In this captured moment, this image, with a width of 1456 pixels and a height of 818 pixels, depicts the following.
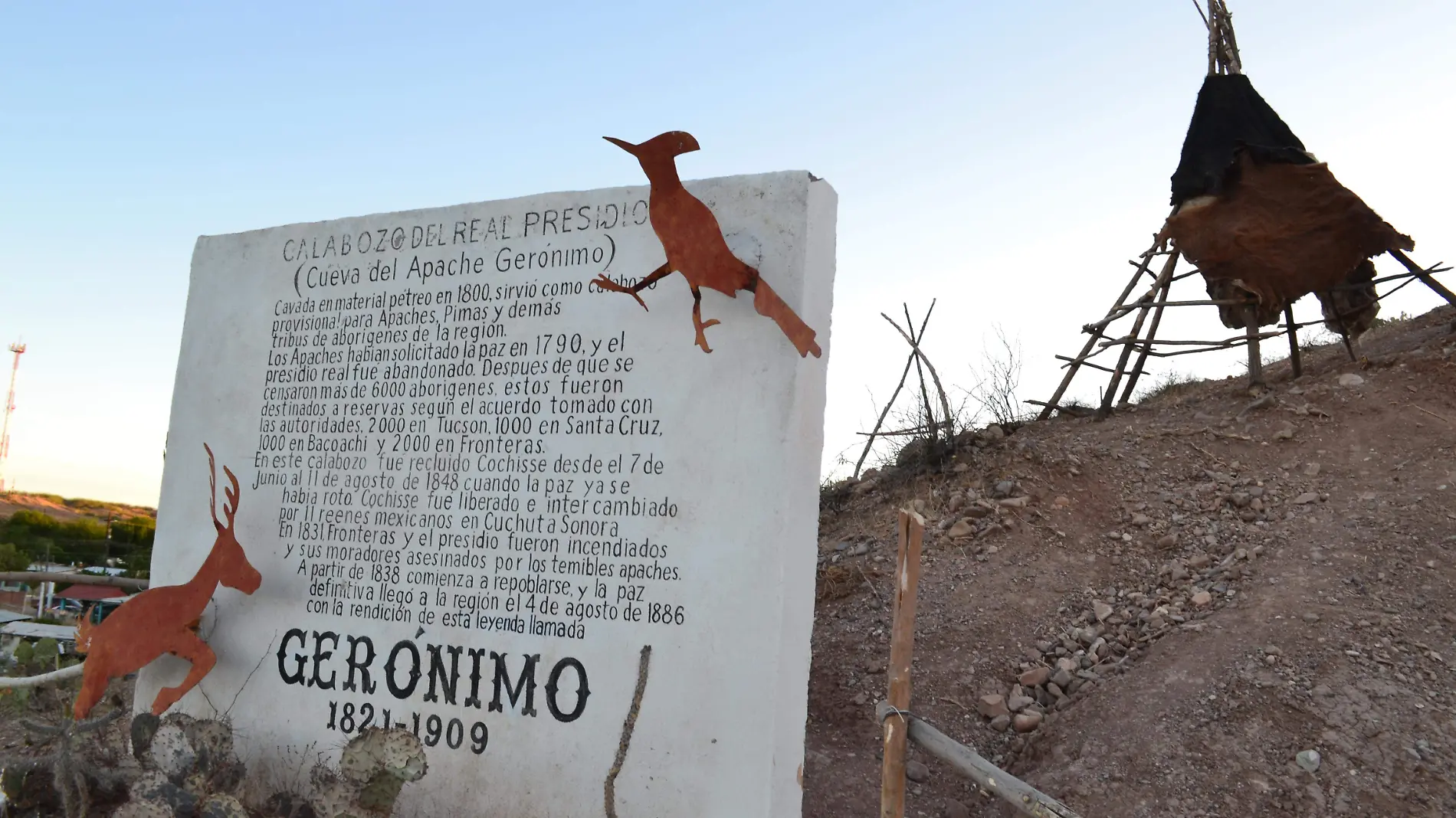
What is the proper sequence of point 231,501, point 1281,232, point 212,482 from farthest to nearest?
point 1281,232, point 212,482, point 231,501

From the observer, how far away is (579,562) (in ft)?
13.6

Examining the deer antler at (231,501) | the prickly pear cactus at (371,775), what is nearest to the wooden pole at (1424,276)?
the prickly pear cactus at (371,775)

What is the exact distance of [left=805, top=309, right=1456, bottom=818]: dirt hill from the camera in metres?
4.78

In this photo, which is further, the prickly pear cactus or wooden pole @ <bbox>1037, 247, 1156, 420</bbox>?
wooden pole @ <bbox>1037, 247, 1156, 420</bbox>

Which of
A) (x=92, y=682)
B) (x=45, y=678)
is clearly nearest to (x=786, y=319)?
(x=92, y=682)

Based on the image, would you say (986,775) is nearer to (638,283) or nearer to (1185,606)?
(638,283)

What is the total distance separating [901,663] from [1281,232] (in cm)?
589

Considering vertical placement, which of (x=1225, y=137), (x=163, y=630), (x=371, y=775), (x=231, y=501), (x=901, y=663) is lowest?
(x=371, y=775)

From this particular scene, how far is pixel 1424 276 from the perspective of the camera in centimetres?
779

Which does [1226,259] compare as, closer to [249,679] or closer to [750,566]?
[750,566]

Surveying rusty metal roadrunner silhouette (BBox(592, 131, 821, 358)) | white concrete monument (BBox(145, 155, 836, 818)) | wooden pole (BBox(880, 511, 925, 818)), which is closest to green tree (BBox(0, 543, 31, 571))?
white concrete monument (BBox(145, 155, 836, 818))

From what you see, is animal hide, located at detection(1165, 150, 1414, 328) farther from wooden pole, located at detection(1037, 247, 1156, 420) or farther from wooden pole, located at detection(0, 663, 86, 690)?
wooden pole, located at detection(0, 663, 86, 690)

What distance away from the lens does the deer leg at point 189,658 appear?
4.73m

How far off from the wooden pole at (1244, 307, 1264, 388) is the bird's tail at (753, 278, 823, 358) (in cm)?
561
